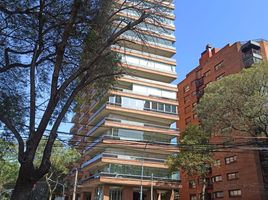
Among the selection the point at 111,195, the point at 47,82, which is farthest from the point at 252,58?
the point at 47,82

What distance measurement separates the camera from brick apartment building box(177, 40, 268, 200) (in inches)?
1356

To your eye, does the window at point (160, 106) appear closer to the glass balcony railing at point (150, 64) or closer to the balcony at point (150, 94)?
the balcony at point (150, 94)

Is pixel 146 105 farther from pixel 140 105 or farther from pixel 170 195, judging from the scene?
pixel 170 195

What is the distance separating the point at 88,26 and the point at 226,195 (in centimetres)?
3504

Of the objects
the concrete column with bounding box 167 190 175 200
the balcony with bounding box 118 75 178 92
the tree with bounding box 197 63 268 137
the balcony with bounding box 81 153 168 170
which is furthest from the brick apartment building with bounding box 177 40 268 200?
the balcony with bounding box 118 75 178 92

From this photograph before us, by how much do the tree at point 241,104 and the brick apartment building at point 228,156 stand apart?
2.90 metres

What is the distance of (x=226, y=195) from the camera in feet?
125

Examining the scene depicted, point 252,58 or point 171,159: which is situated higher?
point 252,58

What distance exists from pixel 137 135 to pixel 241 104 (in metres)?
14.5

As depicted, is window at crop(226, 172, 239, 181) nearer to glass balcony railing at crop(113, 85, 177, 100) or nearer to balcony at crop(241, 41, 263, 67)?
glass balcony railing at crop(113, 85, 177, 100)

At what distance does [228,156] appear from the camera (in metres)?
39.6

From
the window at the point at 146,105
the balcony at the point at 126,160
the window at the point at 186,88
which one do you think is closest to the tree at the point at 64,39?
the balcony at the point at 126,160

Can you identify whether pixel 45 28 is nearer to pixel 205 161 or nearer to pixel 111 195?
pixel 205 161

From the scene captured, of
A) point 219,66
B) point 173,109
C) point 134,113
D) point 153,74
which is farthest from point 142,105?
point 219,66
